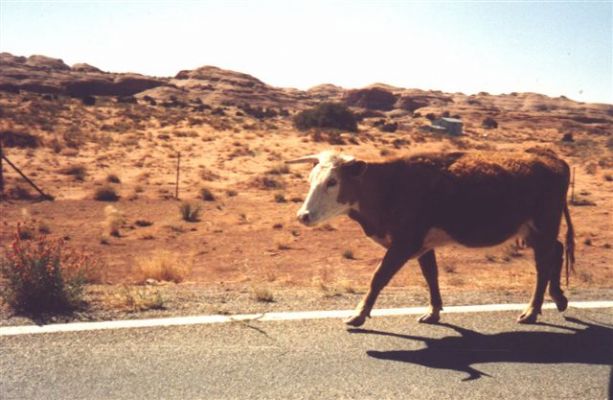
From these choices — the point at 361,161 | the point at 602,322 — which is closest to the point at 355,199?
the point at 361,161

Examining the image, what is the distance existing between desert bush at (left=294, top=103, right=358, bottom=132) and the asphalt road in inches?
1905

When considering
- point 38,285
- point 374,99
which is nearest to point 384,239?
point 38,285

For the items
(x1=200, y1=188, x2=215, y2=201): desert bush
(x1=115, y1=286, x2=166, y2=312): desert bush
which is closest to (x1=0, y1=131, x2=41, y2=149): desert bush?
(x1=200, y1=188, x2=215, y2=201): desert bush

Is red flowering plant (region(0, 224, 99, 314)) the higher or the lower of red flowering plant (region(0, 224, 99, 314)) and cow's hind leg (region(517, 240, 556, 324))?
the lower

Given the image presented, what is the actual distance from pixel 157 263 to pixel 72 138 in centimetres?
2710

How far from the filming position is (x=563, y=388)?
4.19 m

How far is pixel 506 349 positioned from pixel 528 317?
36.2 inches

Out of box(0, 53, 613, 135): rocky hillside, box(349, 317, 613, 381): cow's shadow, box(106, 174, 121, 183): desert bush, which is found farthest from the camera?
box(0, 53, 613, 135): rocky hillside

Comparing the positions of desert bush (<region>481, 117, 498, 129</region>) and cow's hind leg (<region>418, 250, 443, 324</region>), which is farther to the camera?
desert bush (<region>481, 117, 498, 129</region>)

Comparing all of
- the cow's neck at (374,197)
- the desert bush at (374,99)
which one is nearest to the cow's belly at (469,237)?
the cow's neck at (374,197)

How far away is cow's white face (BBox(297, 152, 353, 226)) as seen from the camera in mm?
5457

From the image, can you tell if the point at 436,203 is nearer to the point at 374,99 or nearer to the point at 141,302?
the point at 141,302

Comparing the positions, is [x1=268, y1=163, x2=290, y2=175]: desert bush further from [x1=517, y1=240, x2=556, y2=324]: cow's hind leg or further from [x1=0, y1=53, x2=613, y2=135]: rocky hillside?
[x1=0, y1=53, x2=613, y2=135]: rocky hillside

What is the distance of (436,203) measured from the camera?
555 centimetres
